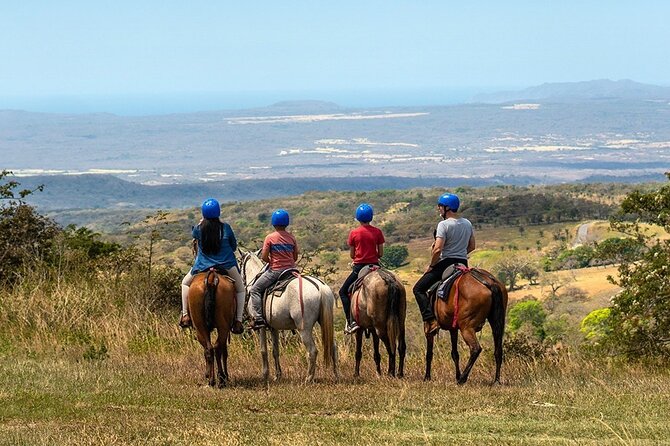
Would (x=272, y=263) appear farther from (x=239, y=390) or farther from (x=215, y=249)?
(x=239, y=390)

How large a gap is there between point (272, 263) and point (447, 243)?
2.42 m

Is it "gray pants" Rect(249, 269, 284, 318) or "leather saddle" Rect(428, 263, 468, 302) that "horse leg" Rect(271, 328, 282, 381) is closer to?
"gray pants" Rect(249, 269, 284, 318)

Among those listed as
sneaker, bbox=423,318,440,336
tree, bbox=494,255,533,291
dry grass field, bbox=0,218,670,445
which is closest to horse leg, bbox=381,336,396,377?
dry grass field, bbox=0,218,670,445

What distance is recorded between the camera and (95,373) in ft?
47.0

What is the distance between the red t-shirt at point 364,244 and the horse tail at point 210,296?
234 cm

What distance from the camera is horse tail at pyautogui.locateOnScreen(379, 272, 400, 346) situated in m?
Answer: 14.9

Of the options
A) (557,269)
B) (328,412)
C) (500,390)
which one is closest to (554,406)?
(500,390)

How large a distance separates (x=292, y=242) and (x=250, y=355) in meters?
2.85

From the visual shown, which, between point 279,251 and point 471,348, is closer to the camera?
point 471,348

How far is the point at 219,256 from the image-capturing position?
14.1m

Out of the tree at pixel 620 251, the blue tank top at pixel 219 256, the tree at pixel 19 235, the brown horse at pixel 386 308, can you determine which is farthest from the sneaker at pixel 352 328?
the tree at pixel 19 235

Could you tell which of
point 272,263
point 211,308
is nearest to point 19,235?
point 272,263

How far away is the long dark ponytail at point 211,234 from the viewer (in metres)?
14.0

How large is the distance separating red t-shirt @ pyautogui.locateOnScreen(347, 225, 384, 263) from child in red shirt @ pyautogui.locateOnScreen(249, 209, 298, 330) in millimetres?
1032
